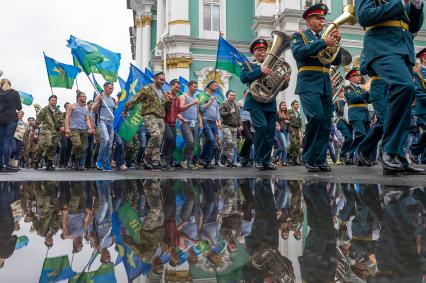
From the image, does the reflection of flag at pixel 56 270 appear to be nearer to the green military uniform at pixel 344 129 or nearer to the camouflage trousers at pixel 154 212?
the camouflage trousers at pixel 154 212

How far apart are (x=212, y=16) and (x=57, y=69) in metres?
12.9

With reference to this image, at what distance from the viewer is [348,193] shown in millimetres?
2809

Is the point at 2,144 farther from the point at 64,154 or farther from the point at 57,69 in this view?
the point at 64,154

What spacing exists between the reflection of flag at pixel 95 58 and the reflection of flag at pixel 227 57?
9.44 ft

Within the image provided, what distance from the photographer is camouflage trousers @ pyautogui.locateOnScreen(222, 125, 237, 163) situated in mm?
10430

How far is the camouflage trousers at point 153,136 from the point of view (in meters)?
7.82

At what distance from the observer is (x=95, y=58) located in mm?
10547

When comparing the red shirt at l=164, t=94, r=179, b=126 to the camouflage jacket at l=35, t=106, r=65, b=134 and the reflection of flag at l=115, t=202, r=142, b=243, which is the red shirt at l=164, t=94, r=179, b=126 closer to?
the camouflage jacket at l=35, t=106, r=65, b=134

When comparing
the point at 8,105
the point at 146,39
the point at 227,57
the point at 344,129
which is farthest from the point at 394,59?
the point at 146,39

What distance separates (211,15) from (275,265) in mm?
22846

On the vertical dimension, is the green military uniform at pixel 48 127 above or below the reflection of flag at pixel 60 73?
below

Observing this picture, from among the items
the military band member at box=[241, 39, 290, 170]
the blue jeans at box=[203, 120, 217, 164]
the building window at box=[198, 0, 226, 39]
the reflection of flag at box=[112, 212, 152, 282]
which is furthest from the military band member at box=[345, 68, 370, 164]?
the building window at box=[198, 0, 226, 39]

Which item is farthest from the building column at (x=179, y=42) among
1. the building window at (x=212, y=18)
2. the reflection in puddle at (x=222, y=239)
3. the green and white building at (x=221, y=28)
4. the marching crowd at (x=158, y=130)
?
the reflection in puddle at (x=222, y=239)

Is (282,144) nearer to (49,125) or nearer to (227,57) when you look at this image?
(227,57)
